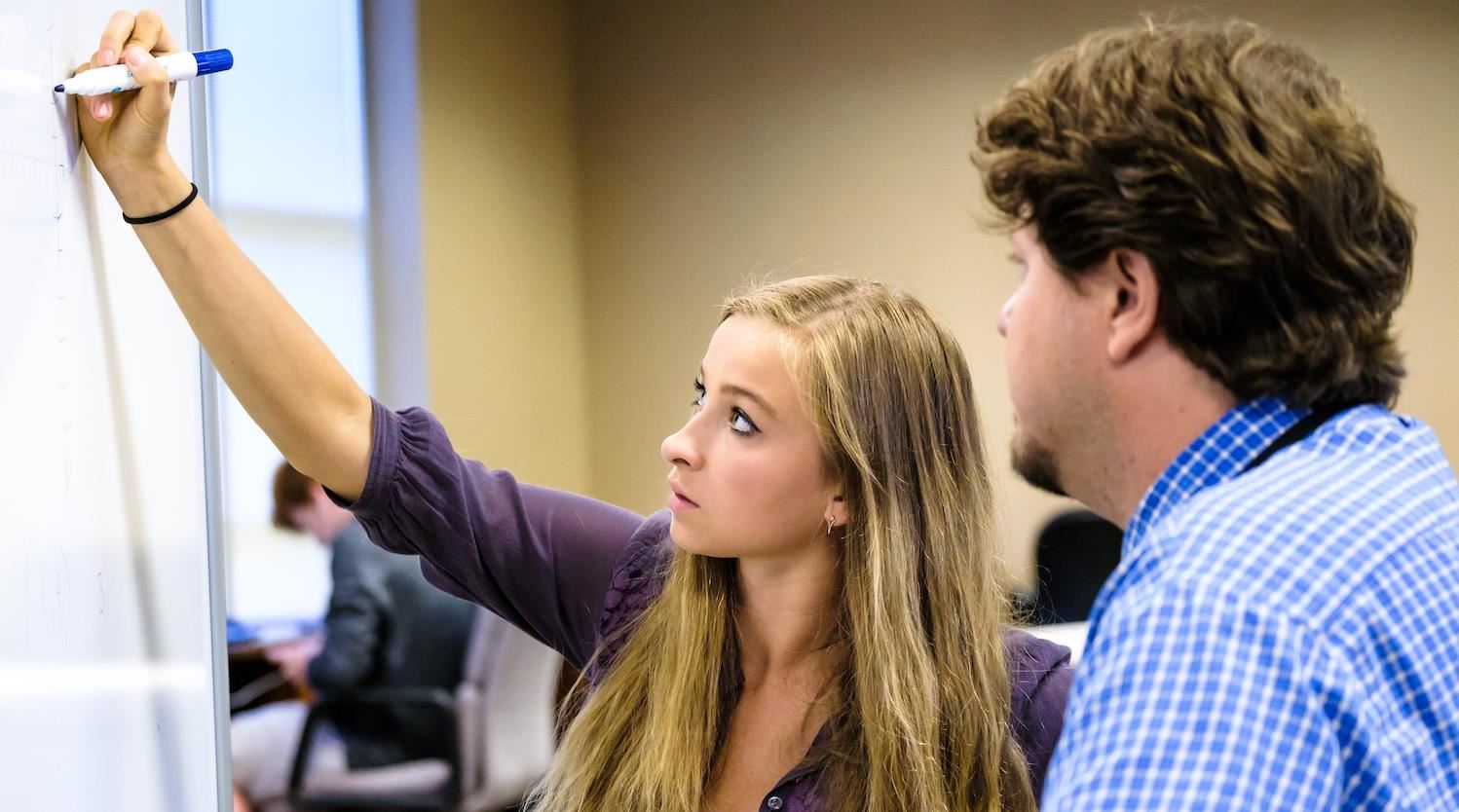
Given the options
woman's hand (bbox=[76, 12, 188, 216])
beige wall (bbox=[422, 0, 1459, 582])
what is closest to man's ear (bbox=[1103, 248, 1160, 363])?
woman's hand (bbox=[76, 12, 188, 216])

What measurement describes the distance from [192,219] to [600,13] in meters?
4.11

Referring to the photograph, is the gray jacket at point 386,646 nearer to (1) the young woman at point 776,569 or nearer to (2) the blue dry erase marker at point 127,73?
(1) the young woman at point 776,569

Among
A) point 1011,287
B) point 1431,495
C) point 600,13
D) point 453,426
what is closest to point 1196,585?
point 1431,495

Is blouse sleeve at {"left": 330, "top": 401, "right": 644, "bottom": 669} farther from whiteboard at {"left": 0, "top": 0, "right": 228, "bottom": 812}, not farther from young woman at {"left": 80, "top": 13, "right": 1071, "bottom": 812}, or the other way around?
whiteboard at {"left": 0, "top": 0, "right": 228, "bottom": 812}

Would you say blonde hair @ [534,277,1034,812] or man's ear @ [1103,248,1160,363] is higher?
man's ear @ [1103,248,1160,363]

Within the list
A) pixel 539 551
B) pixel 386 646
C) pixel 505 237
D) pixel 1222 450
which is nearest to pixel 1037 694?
pixel 539 551

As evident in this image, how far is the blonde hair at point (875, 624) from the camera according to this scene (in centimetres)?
124

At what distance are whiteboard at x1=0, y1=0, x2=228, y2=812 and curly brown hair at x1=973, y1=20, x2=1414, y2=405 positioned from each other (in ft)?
2.15

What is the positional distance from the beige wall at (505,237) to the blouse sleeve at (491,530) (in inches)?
98.9

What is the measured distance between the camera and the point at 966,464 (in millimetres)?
1356

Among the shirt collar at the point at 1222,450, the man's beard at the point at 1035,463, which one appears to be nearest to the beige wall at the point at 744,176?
the man's beard at the point at 1035,463

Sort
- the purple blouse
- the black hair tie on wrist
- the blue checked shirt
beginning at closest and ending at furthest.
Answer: the blue checked shirt < the black hair tie on wrist < the purple blouse

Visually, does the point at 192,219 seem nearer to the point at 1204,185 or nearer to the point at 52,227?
the point at 52,227

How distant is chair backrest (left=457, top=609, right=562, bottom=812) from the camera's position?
288cm
